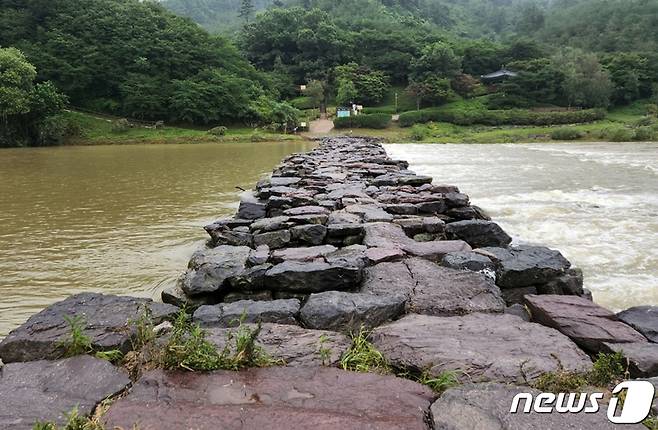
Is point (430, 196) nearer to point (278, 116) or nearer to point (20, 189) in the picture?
point (20, 189)

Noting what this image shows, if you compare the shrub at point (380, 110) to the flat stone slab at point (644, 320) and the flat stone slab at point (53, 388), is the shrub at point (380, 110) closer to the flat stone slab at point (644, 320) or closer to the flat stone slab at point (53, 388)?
the flat stone slab at point (644, 320)

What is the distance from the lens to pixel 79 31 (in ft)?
152

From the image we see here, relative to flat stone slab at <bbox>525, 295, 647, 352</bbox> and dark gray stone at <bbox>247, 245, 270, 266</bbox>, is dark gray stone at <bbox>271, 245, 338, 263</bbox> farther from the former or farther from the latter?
flat stone slab at <bbox>525, 295, 647, 352</bbox>

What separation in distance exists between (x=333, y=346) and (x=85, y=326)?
153 centimetres

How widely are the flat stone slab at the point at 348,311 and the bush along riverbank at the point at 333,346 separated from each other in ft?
0.04

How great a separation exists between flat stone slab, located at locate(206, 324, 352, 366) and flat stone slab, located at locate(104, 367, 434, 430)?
11cm

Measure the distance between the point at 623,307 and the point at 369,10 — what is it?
4326 inches

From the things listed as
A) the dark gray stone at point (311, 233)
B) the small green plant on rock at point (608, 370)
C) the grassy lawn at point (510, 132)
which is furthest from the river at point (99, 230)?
the grassy lawn at point (510, 132)

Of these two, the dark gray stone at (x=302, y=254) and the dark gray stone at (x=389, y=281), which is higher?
the dark gray stone at (x=302, y=254)

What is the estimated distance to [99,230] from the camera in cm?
718

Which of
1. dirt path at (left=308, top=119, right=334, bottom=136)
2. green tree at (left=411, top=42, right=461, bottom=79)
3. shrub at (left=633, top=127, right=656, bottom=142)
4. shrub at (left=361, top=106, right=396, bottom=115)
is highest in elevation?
green tree at (left=411, top=42, right=461, bottom=79)

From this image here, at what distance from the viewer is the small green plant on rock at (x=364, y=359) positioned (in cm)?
247

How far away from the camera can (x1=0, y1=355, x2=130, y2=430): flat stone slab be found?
2.03 meters

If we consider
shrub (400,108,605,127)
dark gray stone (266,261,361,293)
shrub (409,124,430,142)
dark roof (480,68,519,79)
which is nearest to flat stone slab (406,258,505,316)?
dark gray stone (266,261,361,293)
